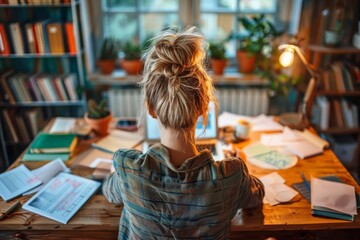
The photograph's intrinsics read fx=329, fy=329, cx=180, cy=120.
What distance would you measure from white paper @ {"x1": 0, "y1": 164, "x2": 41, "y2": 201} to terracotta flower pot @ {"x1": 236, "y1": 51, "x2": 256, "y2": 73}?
1.86m

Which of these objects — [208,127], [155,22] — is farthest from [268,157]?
[155,22]

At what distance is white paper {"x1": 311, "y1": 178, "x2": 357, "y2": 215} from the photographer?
1267 mm

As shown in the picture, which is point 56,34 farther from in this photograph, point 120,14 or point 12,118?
point 12,118

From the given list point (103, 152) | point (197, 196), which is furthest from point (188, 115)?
point (103, 152)

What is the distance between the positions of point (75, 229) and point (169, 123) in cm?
58

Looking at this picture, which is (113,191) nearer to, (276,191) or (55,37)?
(276,191)

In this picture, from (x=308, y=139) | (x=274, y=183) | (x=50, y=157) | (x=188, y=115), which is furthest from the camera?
(x=308, y=139)

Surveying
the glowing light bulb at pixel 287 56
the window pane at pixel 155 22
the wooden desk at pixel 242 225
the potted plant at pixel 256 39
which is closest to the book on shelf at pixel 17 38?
the window pane at pixel 155 22

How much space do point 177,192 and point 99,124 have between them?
0.98 m

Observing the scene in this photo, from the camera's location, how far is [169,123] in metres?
0.98

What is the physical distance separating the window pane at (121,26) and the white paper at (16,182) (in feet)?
5.63

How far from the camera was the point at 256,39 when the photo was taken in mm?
2561

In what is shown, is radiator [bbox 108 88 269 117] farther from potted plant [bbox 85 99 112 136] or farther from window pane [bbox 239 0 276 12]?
potted plant [bbox 85 99 112 136]

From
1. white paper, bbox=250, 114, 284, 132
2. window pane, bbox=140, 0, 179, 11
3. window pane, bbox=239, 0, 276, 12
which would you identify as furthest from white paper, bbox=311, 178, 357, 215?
window pane, bbox=140, 0, 179, 11
